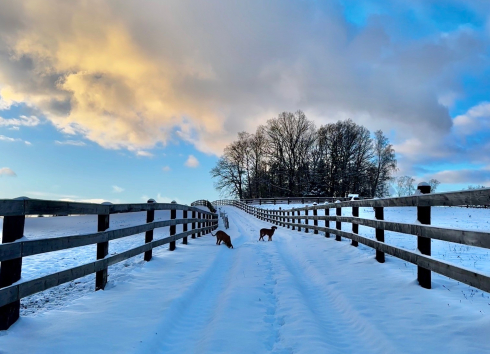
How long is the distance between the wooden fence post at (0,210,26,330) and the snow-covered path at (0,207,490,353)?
0.13 meters

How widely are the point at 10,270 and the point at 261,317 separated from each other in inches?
110

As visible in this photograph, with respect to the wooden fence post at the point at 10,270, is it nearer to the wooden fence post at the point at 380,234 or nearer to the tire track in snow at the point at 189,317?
the tire track in snow at the point at 189,317

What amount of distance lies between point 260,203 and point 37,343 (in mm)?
43421

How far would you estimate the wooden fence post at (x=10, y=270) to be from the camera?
3.13 meters

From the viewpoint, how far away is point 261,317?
3818 mm

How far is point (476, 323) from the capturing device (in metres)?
3.24

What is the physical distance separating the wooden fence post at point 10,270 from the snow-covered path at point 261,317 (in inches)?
5.1

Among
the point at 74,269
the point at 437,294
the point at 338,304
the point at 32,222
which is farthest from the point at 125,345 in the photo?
the point at 32,222

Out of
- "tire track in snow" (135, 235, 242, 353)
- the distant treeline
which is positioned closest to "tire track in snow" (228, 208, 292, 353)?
"tire track in snow" (135, 235, 242, 353)

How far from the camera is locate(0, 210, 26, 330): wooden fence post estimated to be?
10.3 ft

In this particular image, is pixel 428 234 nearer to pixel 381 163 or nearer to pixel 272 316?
pixel 272 316

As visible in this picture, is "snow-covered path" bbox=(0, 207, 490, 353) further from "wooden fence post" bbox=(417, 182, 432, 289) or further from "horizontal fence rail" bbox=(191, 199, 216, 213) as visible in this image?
"horizontal fence rail" bbox=(191, 199, 216, 213)

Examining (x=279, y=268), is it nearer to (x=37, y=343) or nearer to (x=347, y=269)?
(x=347, y=269)

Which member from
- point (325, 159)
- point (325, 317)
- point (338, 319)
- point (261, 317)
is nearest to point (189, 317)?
point (261, 317)
